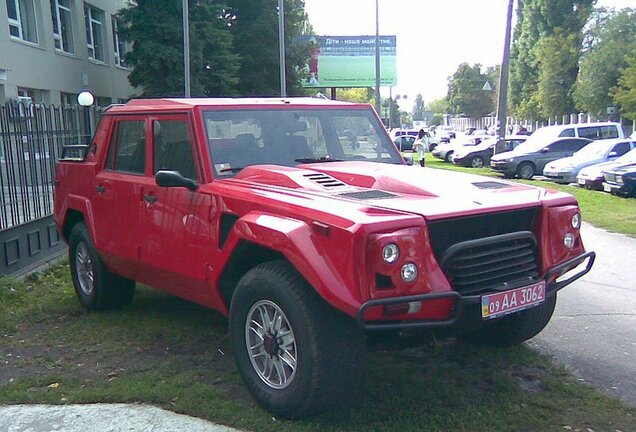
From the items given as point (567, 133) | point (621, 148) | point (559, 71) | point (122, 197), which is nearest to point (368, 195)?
point (122, 197)

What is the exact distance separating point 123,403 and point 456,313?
2247 millimetres

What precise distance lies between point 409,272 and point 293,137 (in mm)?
2172

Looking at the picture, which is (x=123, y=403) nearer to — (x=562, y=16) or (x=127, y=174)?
(x=127, y=174)

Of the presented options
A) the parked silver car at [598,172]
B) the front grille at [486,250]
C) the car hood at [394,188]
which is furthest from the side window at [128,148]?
the parked silver car at [598,172]

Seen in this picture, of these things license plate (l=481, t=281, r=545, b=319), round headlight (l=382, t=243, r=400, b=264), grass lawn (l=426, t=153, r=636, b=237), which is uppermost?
round headlight (l=382, t=243, r=400, b=264)

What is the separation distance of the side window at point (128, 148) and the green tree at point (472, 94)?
94.1 m

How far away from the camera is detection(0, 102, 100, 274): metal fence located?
799cm

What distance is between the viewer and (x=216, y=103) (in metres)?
5.32

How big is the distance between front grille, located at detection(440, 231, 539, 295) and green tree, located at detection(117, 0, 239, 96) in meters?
23.0

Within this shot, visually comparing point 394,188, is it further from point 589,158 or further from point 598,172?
point 589,158

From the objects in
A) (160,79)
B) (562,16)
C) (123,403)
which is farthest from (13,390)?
(562,16)

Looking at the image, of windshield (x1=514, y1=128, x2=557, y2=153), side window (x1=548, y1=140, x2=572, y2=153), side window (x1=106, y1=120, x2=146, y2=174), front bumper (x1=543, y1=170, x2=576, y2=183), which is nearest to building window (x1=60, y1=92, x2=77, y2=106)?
windshield (x1=514, y1=128, x2=557, y2=153)

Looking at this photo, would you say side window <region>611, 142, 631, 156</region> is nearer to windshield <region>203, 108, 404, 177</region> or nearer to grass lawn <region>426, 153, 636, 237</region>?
grass lawn <region>426, 153, 636, 237</region>

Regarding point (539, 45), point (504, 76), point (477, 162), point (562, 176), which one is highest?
point (539, 45)
